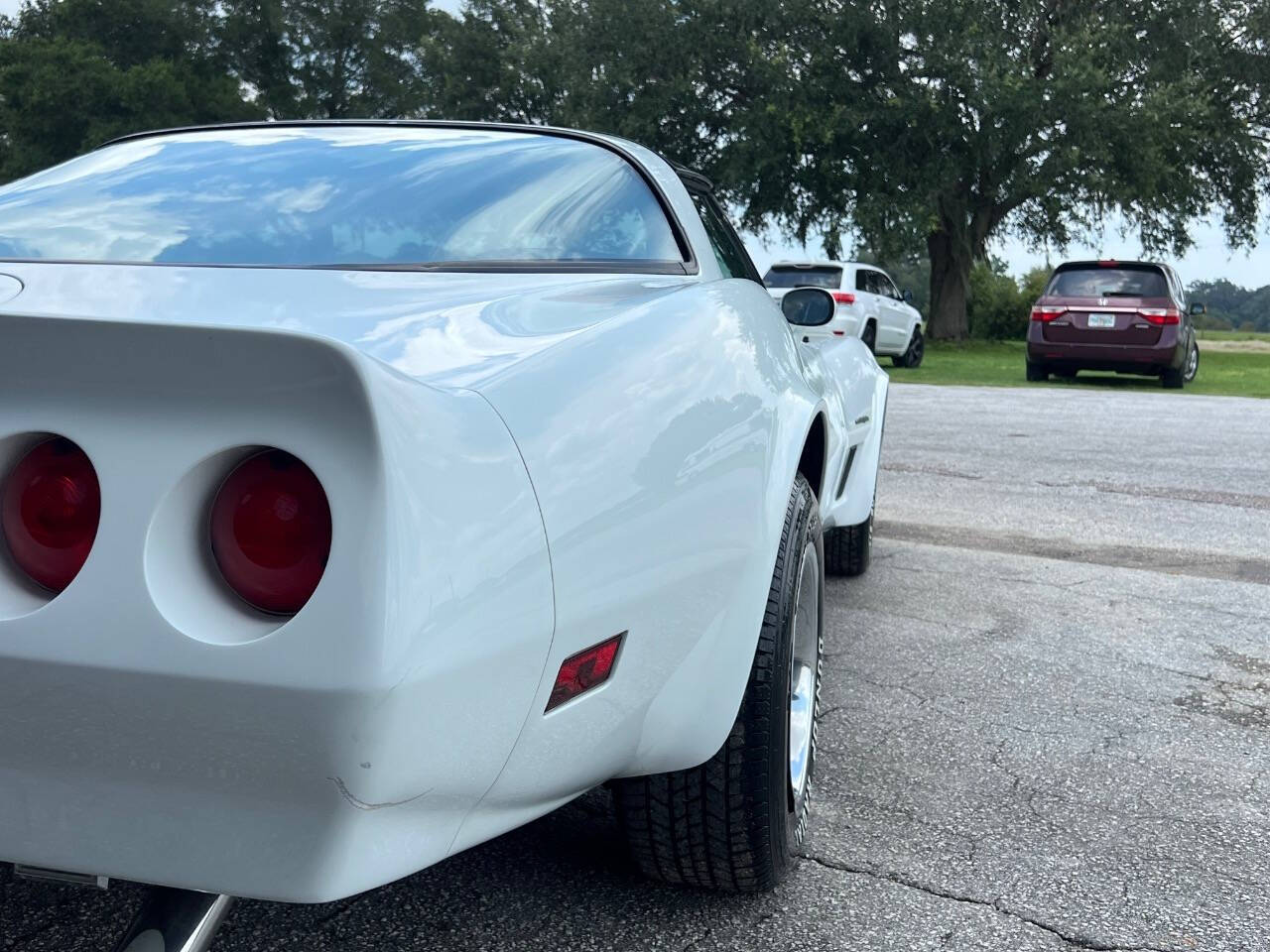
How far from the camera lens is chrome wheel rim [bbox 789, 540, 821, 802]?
8.14 feet

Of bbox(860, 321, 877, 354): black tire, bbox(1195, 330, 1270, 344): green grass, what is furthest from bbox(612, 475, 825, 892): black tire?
bbox(1195, 330, 1270, 344): green grass

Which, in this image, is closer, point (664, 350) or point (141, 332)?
point (141, 332)

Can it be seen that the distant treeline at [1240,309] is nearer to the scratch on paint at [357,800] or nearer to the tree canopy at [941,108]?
the tree canopy at [941,108]

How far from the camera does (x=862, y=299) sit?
18.7 meters

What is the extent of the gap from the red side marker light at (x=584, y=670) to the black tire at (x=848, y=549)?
2979 mm

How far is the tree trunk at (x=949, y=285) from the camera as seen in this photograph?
95.9 feet

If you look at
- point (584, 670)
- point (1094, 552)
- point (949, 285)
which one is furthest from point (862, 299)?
point (584, 670)

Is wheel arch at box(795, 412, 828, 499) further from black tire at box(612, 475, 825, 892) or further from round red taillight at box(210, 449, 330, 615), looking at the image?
round red taillight at box(210, 449, 330, 615)

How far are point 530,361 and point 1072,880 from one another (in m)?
1.50

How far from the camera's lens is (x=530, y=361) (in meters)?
1.60

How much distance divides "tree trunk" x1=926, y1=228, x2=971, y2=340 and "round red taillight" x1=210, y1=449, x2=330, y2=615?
29.0 m

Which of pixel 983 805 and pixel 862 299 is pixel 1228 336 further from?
pixel 983 805

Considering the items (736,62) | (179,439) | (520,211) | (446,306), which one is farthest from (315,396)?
(736,62)

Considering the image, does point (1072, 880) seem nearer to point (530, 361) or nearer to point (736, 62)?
point (530, 361)
